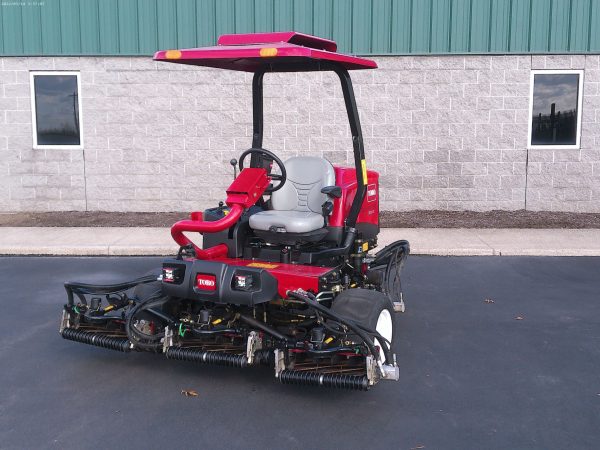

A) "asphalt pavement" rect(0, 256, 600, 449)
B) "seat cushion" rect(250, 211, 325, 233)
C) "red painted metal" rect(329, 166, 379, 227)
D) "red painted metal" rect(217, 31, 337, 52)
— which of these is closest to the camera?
"asphalt pavement" rect(0, 256, 600, 449)

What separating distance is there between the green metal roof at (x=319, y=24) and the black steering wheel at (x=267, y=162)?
612 cm

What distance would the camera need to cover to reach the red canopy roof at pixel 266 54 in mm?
4512

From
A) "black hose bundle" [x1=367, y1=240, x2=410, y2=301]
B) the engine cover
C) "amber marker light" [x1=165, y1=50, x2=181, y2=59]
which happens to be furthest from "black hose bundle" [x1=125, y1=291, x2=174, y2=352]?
"black hose bundle" [x1=367, y1=240, x2=410, y2=301]

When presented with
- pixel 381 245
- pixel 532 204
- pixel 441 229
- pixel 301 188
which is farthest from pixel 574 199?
pixel 301 188

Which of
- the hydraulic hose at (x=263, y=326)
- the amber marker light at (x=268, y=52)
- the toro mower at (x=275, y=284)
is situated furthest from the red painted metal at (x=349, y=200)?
the amber marker light at (x=268, y=52)

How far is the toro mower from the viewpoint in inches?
169

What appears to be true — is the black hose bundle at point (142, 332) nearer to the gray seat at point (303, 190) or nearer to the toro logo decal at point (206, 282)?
the toro logo decal at point (206, 282)

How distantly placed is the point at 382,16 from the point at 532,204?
4156mm

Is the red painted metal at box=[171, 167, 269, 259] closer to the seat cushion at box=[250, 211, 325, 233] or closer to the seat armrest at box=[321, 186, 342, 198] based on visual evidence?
the seat cushion at box=[250, 211, 325, 233]

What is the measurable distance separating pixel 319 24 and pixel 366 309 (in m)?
7.95

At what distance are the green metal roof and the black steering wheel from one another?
6.12 metres

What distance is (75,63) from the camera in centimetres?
1166

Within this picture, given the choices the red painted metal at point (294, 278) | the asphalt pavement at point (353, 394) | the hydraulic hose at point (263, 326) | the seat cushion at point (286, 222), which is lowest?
the asphalt pavement at point (353, 394)

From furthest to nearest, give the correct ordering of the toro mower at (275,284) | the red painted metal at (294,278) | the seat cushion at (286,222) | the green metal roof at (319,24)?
the green metal roof at (319,24)
the seat cushion at (286,222)
the red painted metal at (294,278)
the toro mower at (275,284)
